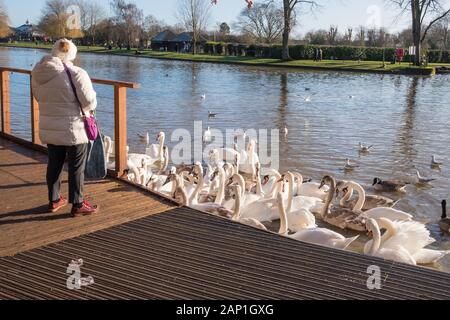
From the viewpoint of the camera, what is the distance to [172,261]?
457 centimetres

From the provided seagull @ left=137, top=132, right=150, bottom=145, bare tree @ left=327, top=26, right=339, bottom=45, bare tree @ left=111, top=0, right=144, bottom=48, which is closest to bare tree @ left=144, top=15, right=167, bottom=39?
bare tree @ left=111, top=0, right=144, bottom=48

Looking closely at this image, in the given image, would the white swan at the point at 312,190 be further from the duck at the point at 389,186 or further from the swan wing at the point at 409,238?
the swan wing at the point at 409,238

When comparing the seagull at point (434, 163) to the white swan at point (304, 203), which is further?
the seagull at point (434, 163)

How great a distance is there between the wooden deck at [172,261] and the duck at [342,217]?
355cm

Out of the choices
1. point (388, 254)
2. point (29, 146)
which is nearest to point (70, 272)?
point (388, 254)

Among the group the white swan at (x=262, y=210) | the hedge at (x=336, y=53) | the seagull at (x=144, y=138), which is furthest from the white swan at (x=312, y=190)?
the hedge at (x=336, y=53)

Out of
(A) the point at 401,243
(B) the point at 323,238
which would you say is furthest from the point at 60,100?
(A) the point at 401,243

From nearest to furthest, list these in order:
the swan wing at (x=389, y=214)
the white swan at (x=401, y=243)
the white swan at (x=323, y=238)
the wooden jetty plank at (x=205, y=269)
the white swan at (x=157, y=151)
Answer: the wooden jetty plank at (x=205, y=269) → the white swan at (x=401, y=243) → the white swan at (x=323, y=238) → the swan wing at (x=389, y=214) → the white swan at (x=157, y=151)

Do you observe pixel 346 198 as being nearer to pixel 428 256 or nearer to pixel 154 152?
pixel 428 256

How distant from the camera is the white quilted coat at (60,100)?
5008 millimetres

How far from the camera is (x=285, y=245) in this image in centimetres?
497

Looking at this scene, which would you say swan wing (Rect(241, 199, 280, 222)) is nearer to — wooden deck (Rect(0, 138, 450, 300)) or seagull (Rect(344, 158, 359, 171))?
wooden deck (Rect(0, 138, 450, 300))

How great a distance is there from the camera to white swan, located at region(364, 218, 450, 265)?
19.8ft

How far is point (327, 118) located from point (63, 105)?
1604 centimetres
